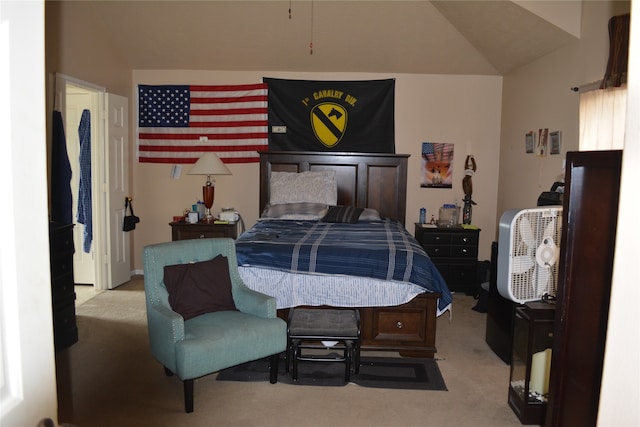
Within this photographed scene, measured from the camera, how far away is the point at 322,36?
16.9 feet

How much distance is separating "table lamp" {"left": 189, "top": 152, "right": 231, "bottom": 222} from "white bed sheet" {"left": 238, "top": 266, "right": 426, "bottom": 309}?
203cm

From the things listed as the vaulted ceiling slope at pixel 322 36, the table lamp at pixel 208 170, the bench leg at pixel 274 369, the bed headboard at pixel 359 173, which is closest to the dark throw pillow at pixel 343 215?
the bed headboard at pixel 359 173

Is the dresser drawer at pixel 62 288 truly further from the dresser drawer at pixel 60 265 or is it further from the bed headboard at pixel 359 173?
the bed headboard at pixel 359 173

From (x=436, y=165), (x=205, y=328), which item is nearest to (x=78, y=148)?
(x=205, y=328)

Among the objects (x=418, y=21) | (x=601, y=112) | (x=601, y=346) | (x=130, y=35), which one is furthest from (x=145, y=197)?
(x=601, y=346)

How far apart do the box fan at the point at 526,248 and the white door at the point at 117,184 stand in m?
4.24

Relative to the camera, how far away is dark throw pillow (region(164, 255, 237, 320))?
2959mm

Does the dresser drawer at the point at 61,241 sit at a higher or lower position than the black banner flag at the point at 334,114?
lower

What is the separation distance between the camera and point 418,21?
493 centimetres

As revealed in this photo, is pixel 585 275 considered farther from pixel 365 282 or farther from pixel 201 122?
pixel 201 122

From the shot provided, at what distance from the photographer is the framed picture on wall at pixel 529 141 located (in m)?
4.72

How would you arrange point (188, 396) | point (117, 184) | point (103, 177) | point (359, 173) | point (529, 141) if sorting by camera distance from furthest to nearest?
point (359, 173), point (117, 184), point (103, 177), point (529, 141), point (188, 396)

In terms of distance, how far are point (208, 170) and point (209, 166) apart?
0.05 meters

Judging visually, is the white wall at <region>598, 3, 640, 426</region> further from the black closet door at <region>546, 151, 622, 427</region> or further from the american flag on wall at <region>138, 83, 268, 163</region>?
the american flag on wall at <region>138, 83, 268, 163</region>
